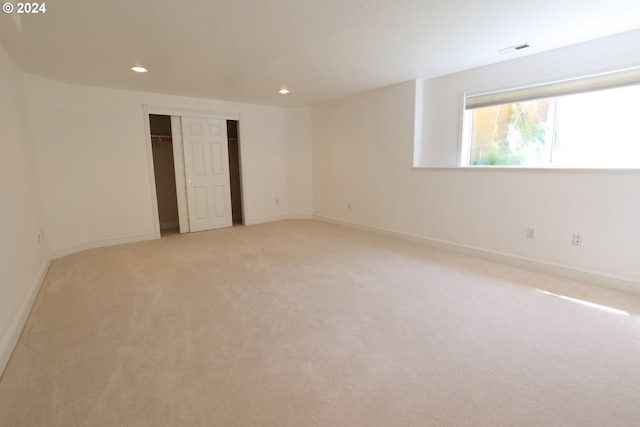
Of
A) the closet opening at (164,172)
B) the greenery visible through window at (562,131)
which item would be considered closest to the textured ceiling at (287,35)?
the greenery visible through window at (562,131)

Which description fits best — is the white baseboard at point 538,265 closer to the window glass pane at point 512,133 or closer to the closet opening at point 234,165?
the window glass pane at point 512,133

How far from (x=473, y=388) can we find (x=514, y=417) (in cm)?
21

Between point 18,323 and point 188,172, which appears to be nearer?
point 18,323

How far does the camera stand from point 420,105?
4.31 meters

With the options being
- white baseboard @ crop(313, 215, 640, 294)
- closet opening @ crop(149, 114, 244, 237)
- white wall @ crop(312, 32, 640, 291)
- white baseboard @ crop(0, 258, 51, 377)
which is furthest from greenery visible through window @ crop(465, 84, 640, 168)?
white baseboard @ crop(0, 258, 51, 377)

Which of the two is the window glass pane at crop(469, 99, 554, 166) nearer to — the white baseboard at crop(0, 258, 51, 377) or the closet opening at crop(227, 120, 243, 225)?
the closet opening at crop(227, 120, 243, 225)

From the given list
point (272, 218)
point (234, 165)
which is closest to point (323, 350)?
point (272, 218)

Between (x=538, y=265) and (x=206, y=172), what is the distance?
16.7ft

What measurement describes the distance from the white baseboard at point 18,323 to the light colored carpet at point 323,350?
6cm

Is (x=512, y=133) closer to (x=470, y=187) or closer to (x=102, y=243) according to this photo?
(x=470, y=187)

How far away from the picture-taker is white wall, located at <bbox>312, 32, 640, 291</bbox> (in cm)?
285

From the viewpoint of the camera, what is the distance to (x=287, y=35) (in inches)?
104

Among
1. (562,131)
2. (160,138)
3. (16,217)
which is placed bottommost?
(16,217)

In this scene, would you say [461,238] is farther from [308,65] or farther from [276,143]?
[276,143]
